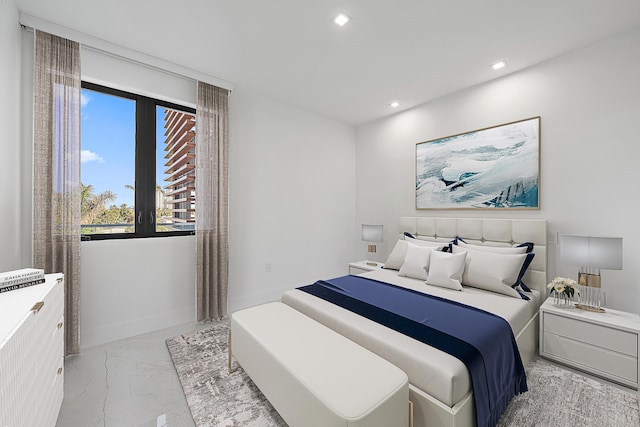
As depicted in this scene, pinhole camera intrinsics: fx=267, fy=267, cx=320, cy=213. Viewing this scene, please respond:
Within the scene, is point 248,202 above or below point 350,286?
above

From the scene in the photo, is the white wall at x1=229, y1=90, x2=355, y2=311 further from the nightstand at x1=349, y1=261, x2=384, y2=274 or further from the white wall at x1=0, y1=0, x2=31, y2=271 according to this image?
the white wall at x1=0, y1=0, x2=31, y2=271

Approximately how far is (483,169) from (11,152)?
4445 millimetres

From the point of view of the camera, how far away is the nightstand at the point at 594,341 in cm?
192

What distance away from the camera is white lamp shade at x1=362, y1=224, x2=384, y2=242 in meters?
3.93

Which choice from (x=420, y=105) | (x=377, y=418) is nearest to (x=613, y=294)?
(x=377, y=418)

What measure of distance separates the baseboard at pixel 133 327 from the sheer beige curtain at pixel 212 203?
0.67 ft

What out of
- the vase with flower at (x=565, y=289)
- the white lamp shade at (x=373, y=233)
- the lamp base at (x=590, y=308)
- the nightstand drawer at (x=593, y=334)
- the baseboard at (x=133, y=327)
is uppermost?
the white lamp shade at (x=373, y=233)

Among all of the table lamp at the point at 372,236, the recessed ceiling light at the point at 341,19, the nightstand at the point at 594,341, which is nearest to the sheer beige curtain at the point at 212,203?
the recessed ceiling light at the point at 341,19

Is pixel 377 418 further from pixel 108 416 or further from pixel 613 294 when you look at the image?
pixel 613 294

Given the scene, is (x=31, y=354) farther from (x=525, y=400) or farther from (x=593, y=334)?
(x=593, y=334)

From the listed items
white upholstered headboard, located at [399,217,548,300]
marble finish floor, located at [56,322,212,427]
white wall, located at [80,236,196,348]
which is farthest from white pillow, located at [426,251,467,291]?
white wall, located at [80,236,196,348]

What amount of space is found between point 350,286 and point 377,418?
58.1 inches

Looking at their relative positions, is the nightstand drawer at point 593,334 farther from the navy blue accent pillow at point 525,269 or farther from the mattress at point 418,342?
the navy blue accent pillow at point 525,269

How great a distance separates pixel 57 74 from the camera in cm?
227
